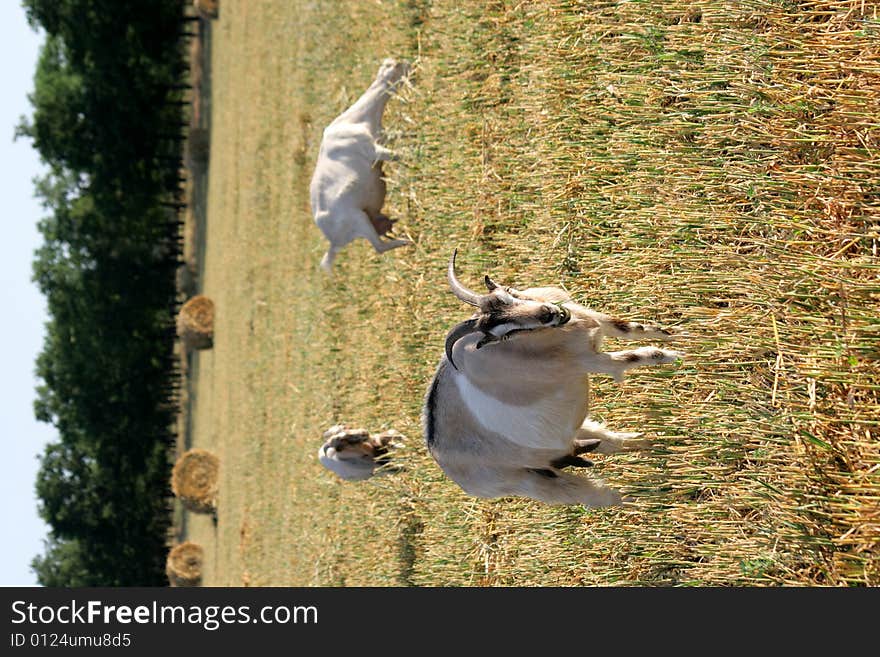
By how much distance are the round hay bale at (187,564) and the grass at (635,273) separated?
19.2ft

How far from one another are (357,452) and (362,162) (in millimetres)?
3204

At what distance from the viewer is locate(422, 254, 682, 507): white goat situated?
16.9 ft

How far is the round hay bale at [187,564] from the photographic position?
58.5ft

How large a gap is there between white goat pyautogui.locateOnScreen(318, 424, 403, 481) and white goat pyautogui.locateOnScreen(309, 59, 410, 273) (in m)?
2.06

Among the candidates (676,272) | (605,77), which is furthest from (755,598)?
(605,77)

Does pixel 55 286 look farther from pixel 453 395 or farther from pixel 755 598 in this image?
pixel 755 598

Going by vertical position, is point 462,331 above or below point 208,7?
below

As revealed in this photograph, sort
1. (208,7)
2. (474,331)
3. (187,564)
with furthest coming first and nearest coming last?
(208,7)
(187,564)
(474,331)

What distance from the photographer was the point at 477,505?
24.4 feet

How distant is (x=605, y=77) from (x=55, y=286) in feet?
81.4

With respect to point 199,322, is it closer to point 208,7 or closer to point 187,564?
point 187,564

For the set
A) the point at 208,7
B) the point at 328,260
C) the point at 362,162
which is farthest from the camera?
the point at 208,7

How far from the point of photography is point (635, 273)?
5867mm

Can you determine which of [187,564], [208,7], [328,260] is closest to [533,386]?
[328,260]
